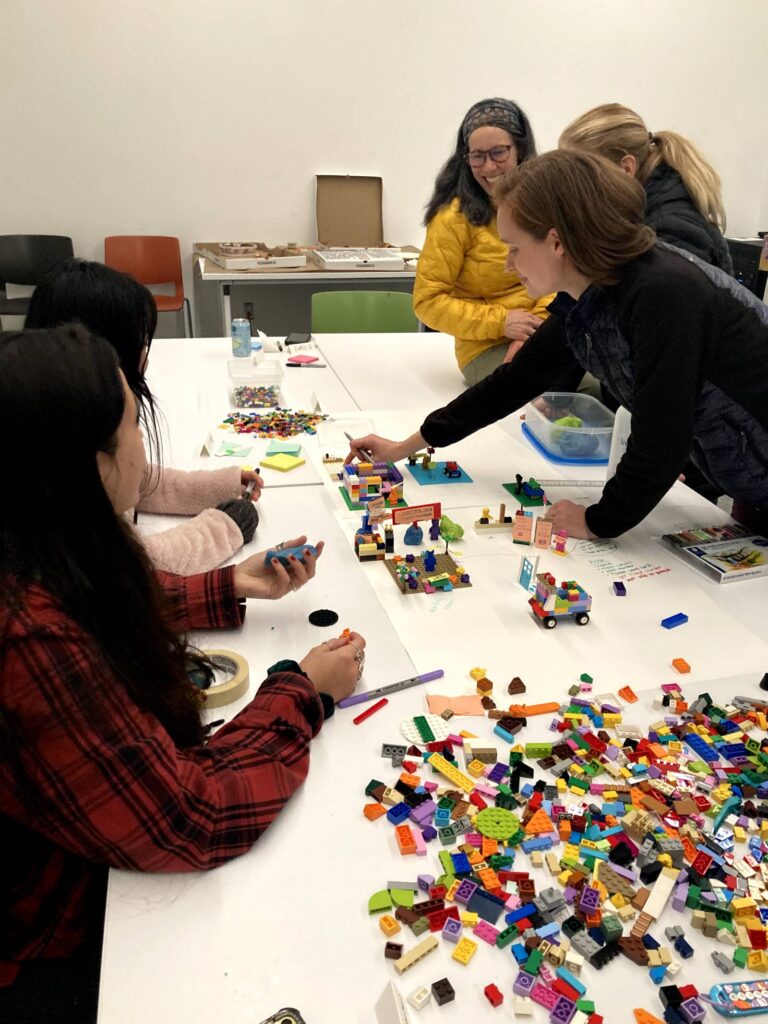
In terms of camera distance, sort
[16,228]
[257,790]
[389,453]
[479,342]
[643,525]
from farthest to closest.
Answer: [16,228]
[479,342]
[389,453]
[643,525]
[257,790]

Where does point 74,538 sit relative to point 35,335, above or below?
below

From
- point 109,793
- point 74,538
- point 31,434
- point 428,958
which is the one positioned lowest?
point 428,958

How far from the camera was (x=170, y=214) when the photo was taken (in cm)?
461

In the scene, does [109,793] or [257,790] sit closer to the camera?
[109,793]

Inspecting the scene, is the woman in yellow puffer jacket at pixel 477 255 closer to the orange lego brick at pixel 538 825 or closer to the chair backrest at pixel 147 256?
the orange lego brick at pixel 538 825

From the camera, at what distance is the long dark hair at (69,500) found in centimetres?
77

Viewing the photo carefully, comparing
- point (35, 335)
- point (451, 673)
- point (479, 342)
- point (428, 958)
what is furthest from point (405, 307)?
point (428, 958)

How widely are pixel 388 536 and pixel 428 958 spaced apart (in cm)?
83

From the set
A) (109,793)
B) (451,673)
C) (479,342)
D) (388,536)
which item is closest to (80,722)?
(109,793)

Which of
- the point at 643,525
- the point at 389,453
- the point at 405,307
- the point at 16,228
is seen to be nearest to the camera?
the point at 643,525

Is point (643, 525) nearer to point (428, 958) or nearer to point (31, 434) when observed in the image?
point (428, 958)

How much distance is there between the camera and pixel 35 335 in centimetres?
82

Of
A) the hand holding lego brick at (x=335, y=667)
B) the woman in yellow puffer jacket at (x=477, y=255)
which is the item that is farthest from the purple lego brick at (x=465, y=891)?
the woman in yellow puffer jacket at (x=477, y=255)

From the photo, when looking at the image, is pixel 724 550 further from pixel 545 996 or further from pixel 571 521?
pixel 545 996
